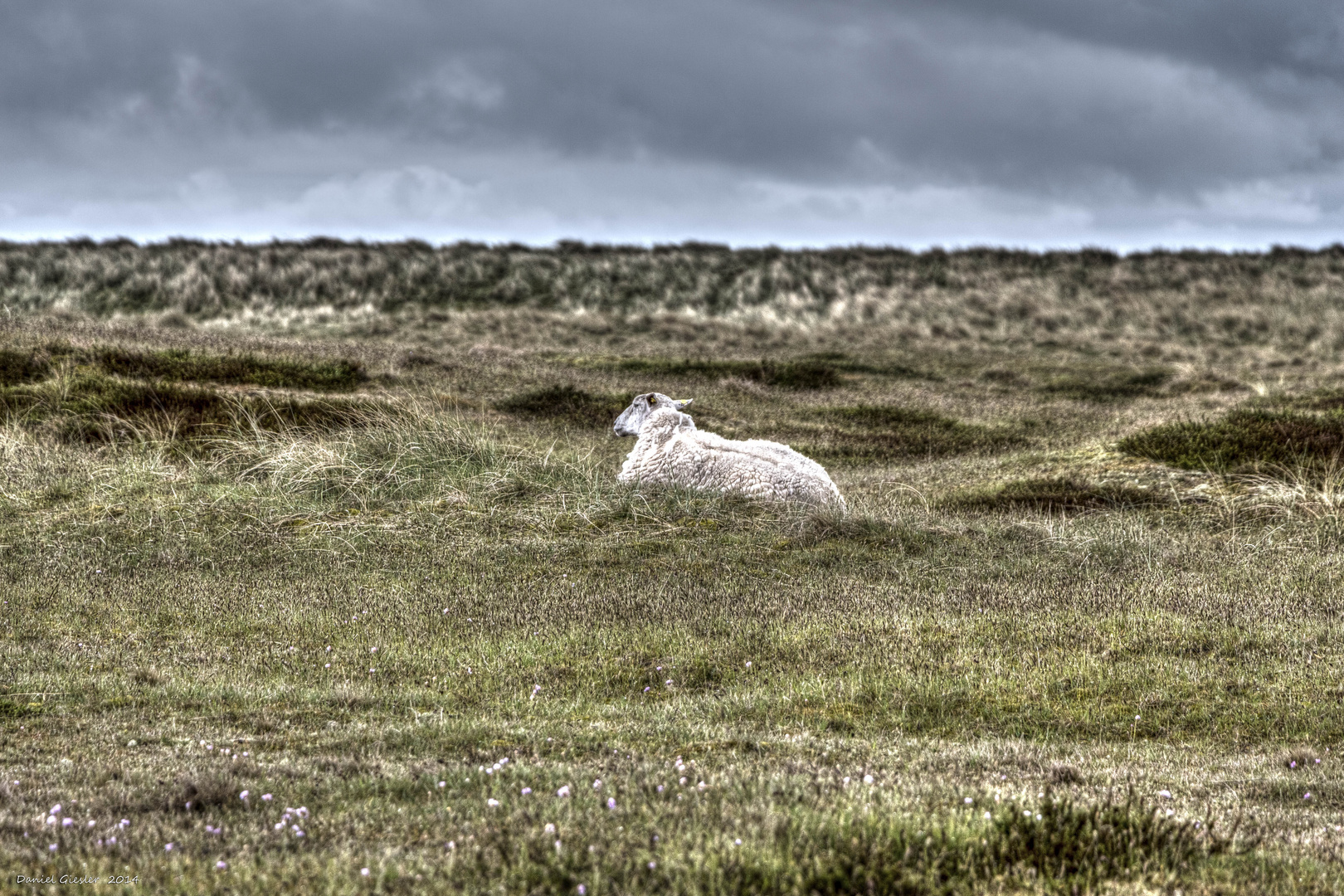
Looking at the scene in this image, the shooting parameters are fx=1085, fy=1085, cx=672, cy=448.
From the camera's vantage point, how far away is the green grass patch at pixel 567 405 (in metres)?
22.8

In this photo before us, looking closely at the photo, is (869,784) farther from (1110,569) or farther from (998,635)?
(1110,569)

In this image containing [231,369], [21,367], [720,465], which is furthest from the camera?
[231,369]

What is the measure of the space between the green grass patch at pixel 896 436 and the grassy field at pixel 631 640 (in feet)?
0.53

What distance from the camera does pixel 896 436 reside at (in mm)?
22656

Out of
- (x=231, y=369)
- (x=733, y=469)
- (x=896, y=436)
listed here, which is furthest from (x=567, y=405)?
(x=733, y=469)

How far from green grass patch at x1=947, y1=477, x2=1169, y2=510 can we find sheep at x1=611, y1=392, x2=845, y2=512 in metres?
2.84

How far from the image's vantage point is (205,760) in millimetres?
5613

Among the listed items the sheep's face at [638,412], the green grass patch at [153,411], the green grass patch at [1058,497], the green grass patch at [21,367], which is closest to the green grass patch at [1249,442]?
the green grass patch at [1058,497]

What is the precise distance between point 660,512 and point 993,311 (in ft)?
122

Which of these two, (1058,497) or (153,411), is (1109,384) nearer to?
(1058,497)

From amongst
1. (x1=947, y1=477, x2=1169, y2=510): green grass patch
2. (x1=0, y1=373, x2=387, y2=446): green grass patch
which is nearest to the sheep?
(x1=947, y1=477, x2=1169, y2=510): green grass patch

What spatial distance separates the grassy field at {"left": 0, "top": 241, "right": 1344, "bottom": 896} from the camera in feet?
13.8

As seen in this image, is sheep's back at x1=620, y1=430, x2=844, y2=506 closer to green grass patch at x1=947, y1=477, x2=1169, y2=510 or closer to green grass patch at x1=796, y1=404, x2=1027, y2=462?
green grass patch at x1=947, y1=477, x2=1169, y2=510

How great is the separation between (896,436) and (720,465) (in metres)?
9.45
